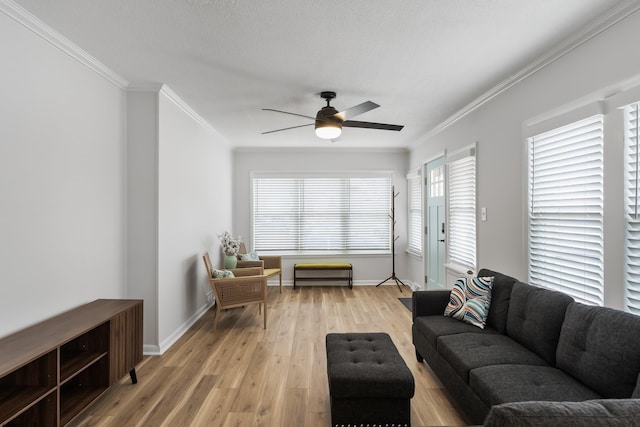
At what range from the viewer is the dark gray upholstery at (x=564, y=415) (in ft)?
2.76

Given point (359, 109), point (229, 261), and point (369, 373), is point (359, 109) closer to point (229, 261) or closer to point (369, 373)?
point (369, 373)

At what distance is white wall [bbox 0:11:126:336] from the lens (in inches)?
80.1

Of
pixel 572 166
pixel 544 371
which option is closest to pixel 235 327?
pixel 544 371

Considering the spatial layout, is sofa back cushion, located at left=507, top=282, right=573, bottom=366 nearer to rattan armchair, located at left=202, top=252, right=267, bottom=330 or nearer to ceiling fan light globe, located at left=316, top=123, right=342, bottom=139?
ceiling fan light globe, located at left=316, top=123, right=342, bottom=139

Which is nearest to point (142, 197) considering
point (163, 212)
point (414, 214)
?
point (163, 212)

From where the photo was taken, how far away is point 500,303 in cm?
270

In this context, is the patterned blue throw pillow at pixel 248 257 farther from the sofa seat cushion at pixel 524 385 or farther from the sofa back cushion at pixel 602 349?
the sofa back cushion at pixel 602 349

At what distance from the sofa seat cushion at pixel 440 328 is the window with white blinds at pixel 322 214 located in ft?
11.9

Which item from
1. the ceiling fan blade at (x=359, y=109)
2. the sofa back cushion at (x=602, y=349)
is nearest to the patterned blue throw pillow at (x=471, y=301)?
the sofa back cushion at (x=602, y=349)

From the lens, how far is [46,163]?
7.52ft

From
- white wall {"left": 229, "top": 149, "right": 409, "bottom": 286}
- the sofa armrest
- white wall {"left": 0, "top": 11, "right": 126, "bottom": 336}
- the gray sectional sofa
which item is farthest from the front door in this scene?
white wall {"left": 0, "top": 11, "right": 126, "bottom": 336}

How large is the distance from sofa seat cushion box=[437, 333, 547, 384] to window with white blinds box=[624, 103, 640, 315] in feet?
2.17

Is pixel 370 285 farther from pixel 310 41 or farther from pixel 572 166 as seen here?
pixel 310 41

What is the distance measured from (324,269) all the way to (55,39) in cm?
A: 493
